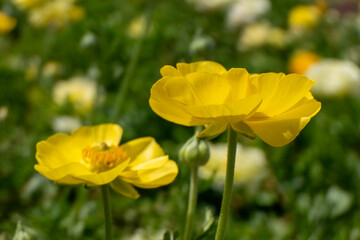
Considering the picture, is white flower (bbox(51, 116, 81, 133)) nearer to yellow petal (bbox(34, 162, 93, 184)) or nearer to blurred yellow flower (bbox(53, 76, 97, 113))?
blurred yellow flower (bbox(53, 76, 97, 113))

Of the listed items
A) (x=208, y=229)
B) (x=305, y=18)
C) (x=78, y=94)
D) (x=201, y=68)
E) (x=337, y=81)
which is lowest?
(x=305, y=18)

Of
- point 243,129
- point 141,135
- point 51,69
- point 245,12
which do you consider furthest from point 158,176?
point 245,12

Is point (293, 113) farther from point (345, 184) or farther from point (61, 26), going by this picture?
point (61, 26)

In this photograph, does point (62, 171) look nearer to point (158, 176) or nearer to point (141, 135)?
point (158, 176)

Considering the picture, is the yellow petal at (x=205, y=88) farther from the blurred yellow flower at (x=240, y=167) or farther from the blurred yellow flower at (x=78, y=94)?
the blurred yellow flower at (x=78, y=94)

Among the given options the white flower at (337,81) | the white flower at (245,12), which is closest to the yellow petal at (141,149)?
the white flower at (337,81)

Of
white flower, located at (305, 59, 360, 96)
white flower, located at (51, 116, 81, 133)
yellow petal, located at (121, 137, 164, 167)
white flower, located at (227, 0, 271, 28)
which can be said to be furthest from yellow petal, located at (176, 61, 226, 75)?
white flower, located at (227, 0, 271, 28)
